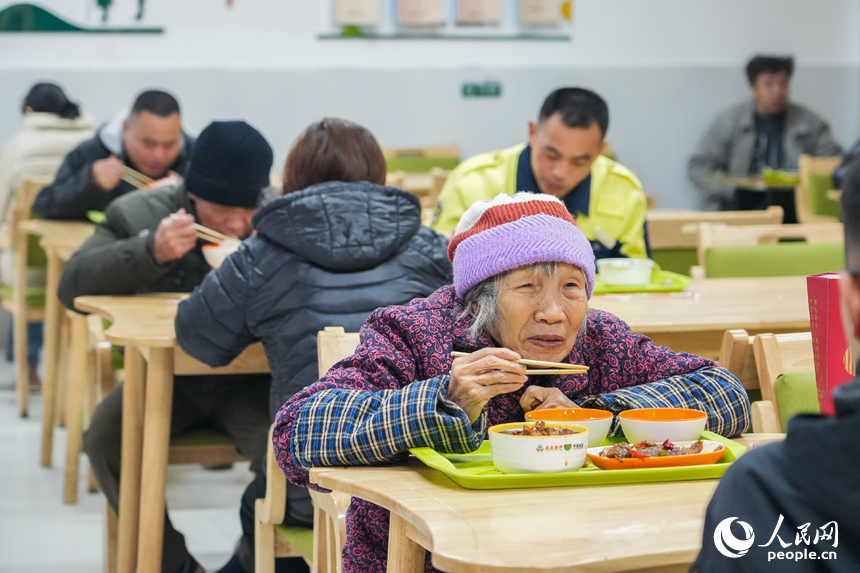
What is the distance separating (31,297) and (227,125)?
2.07m

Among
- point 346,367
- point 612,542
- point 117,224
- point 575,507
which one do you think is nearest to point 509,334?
point 346,367

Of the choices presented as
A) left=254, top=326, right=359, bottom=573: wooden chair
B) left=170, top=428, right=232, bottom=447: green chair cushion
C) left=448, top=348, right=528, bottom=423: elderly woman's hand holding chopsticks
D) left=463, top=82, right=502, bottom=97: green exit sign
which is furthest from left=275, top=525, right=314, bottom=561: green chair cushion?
left=463, top=82, right=502, bottom=97: green exit sign

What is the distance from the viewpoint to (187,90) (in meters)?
6.85

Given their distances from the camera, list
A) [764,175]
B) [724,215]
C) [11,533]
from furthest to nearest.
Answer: [764,175]
[724,215]
[11,533]

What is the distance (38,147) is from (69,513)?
2492mm

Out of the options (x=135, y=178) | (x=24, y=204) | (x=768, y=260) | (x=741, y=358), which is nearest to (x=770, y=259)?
(x=768, y=260)

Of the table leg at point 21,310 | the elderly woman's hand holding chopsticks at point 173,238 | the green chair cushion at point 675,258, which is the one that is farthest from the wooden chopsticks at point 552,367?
the table leg at point 21,310

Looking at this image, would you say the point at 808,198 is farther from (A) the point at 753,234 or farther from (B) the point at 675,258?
(A) the point at 753,234

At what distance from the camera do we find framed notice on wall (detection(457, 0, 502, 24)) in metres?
7.07

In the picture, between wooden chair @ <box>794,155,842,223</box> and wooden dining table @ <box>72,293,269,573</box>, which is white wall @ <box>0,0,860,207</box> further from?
wooden dining table @ <box>72,293,269,573</box>

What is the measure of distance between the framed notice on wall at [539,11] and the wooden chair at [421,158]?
3.36 ft

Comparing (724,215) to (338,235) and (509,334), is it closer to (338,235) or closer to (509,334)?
(338,235)

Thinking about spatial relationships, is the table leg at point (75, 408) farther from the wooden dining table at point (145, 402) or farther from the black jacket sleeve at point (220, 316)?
the black jacket sleeve at point (220, 316)

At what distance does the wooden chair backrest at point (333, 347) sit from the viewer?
1.79 meters
